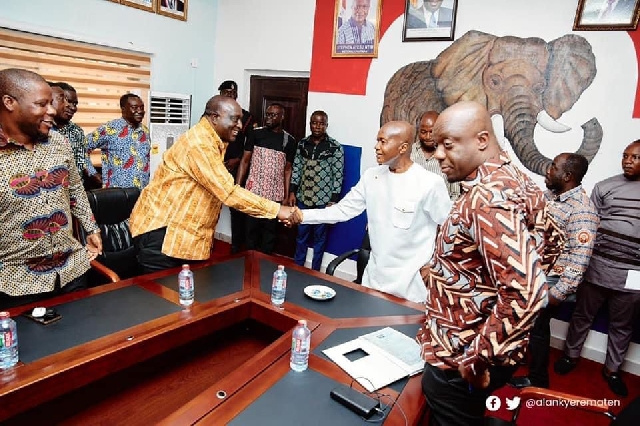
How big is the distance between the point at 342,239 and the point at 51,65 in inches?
130

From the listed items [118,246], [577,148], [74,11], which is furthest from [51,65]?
[577,148]

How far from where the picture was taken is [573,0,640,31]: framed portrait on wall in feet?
10.2

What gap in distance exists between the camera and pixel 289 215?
8.77 feet

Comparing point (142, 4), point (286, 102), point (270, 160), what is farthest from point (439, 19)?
point (142, 4)

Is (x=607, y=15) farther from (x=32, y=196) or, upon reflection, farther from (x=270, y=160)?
(x=32, y=196)

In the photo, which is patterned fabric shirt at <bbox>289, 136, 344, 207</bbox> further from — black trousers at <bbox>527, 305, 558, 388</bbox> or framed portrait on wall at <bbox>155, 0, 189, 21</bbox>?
black trousers at <bbox>527, 305, 558, 388</bbox>

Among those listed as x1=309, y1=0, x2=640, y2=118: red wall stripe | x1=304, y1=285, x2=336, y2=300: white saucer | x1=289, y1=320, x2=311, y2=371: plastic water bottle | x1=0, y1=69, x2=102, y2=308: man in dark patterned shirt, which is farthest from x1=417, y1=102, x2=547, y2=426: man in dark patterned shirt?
x1=309, y1=0, x2=640, y2=118: red wall stripe

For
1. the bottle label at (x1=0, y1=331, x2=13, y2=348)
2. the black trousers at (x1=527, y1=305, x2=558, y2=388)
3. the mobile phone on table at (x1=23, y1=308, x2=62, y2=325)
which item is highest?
the bottle label at (x1=0, y1=331, x2=13, y2=348)

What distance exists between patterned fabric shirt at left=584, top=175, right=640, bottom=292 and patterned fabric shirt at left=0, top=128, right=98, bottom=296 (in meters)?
3.38

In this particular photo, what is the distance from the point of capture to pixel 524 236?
3.71 feet

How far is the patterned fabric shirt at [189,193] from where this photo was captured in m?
2.28

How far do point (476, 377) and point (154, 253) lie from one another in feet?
5.82

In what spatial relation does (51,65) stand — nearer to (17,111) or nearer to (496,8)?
(17,111)

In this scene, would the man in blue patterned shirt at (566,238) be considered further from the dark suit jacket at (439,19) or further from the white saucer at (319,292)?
the dark suit jacket at (439,19)
